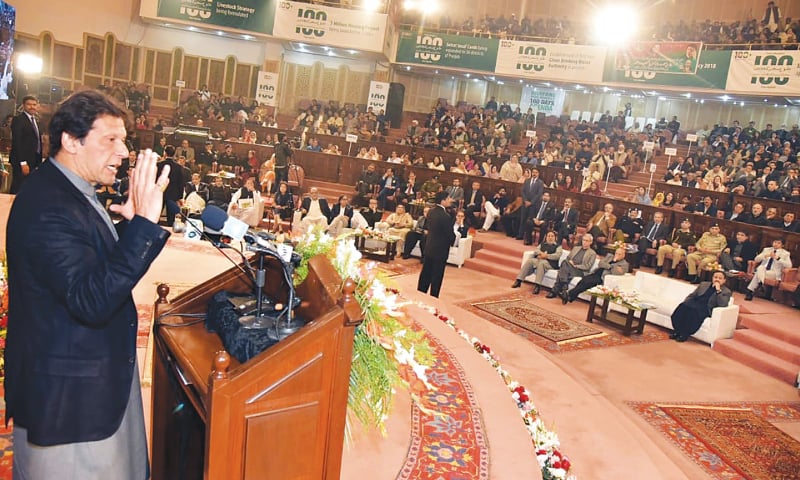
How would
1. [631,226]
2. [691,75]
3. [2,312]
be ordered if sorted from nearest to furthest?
[2,312], [631,226], [691,75]

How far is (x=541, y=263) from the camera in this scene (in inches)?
364

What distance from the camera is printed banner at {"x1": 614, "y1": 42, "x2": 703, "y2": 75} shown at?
1545 centimetres

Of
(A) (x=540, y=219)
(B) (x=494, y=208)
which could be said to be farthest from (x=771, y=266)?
(B) (x=494, y=208)

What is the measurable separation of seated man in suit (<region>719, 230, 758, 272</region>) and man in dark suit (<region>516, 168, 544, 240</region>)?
10.8 feet

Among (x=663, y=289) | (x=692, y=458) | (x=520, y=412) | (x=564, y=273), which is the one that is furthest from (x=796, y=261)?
(x=520, y=412)

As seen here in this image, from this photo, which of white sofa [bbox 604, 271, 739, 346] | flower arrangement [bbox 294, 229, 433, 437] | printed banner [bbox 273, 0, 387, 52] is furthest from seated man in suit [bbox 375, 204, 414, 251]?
printed banner [bbox 273, 0, 387, 52]

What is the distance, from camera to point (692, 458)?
465 cm

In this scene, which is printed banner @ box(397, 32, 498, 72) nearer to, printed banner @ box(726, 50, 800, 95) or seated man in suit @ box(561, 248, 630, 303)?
printed banner @ box(726, 50, 800, 95)

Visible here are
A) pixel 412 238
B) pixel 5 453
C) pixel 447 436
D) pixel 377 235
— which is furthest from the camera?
pixel 412 238

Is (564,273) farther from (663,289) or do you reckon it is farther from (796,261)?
(796,261)

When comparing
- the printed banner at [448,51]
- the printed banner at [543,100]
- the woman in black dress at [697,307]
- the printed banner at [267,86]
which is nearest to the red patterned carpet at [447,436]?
the woman in black dress at [697,307]

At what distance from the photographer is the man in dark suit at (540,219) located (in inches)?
443

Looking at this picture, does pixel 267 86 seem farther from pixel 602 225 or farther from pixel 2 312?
pixel 2 312

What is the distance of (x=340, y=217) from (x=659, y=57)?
1004cm
